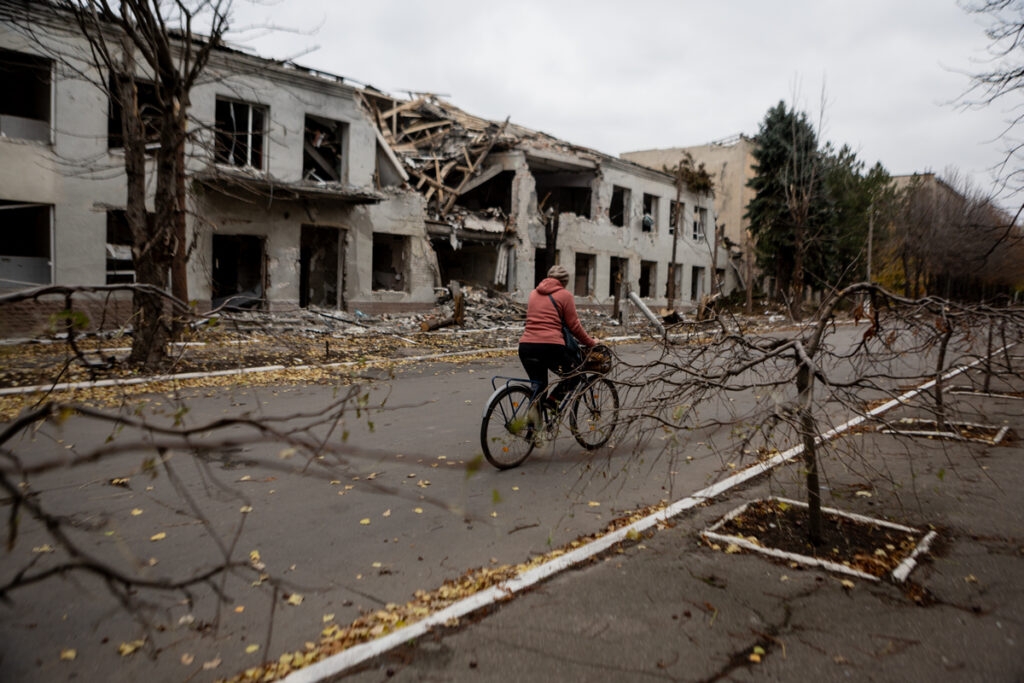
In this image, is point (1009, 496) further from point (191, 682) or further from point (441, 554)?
point (191, 682)

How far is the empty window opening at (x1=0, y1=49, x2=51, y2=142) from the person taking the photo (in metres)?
16.8

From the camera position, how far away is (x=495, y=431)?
22.4ft

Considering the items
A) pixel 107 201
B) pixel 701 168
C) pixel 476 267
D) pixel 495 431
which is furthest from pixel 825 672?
pixel 701 168

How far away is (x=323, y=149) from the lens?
77.5ft

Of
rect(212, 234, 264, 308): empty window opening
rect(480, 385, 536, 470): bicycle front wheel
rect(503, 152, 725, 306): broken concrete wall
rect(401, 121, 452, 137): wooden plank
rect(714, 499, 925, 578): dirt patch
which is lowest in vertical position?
rect(714, 499, 925, 578): dirt patch

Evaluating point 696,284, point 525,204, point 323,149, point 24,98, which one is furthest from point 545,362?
point 696,284

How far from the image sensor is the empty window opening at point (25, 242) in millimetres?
16719

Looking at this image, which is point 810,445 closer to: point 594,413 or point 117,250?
point 594,413

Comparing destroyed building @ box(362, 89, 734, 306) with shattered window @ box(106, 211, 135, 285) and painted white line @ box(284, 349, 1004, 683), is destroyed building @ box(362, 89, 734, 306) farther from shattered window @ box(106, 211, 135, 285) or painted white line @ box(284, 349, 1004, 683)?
painted white line @ box(284, 349, 1004, 683)

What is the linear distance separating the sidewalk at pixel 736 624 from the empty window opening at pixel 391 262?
21.5 metres

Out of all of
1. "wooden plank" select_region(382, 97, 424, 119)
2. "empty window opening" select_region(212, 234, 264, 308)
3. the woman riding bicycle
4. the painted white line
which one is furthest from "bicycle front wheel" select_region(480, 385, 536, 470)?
"wooden plank" select_region(382, 97, 424, 119)

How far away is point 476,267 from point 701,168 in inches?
681

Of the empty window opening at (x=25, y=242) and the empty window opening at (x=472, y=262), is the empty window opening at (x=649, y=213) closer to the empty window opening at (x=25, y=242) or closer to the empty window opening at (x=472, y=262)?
the empty window opening at (x=472, y=262)

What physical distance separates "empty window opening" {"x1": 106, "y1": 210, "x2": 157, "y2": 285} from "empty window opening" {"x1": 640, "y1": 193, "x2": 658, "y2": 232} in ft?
82.6
